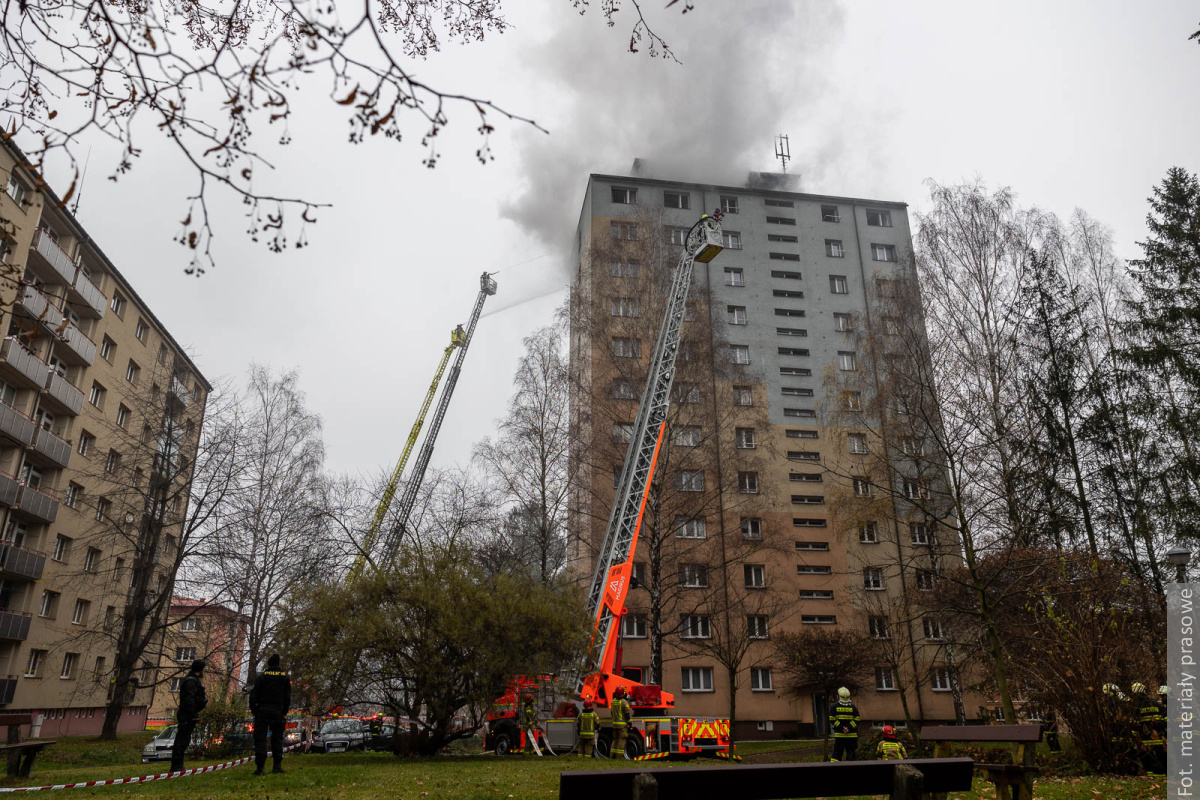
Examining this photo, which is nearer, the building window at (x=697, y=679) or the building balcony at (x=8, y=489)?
the building balcony at (x=8, y=489)

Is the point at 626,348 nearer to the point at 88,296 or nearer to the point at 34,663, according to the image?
the point at 88,296

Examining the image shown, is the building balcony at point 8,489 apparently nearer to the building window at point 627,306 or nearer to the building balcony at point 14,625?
the building balcony at point 14,625

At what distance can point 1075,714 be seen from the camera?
1196 centimetres

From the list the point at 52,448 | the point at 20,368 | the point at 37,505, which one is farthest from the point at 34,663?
the point at 20,368

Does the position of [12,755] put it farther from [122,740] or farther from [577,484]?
[577,484]

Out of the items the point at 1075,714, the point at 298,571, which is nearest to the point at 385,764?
the point at 1075,714

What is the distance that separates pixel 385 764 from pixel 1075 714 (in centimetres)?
1136

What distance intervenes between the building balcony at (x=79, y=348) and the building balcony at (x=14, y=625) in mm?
10700

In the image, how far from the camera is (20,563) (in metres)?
29.4

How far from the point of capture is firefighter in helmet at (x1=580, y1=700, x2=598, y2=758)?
55.7ft

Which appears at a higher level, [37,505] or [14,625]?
[37,505]

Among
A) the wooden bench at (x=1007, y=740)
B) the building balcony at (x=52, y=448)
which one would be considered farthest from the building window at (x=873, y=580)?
the building balcony at (x=52, y=448)

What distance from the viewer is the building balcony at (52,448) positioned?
31.0m

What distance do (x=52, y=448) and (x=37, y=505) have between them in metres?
2.52
